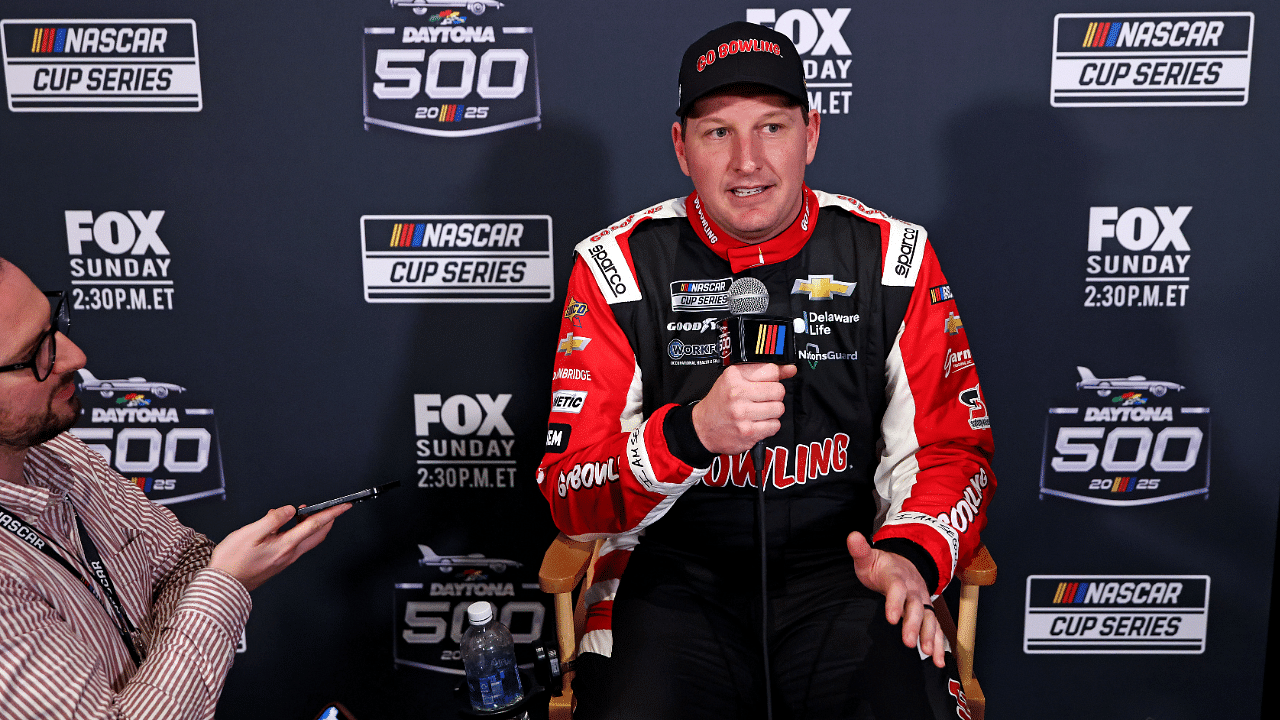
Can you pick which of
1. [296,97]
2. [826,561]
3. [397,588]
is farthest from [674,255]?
[397,588]

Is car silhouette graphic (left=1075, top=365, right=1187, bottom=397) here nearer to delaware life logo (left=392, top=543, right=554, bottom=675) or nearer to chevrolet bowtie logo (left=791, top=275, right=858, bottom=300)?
chevrolet bowtie logo (left=791, top=275, right=858, bottom=300)

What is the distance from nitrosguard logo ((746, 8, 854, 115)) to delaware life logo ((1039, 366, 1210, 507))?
0.91m

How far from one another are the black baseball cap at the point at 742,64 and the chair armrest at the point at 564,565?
82 centimetres

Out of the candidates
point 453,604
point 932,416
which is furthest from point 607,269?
point 453,604

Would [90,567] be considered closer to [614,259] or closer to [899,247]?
[614,259]

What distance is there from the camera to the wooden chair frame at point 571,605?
1.46 m

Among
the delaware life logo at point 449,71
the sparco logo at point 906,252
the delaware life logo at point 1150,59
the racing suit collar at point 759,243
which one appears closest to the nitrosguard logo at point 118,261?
the delaware life logo at point 449,71

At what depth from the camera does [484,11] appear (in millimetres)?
1970

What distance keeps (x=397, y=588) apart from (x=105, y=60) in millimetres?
1471

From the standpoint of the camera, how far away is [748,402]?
1.18 metres

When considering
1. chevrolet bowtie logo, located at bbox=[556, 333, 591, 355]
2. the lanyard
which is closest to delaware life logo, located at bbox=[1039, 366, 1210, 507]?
chevrolet bowtie logo, located at bbox=[556, 333, 591, 355]

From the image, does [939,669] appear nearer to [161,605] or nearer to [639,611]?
[639,611]

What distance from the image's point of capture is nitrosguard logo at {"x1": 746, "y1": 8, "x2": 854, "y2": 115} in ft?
6.40

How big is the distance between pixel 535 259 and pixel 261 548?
103 centimetres
